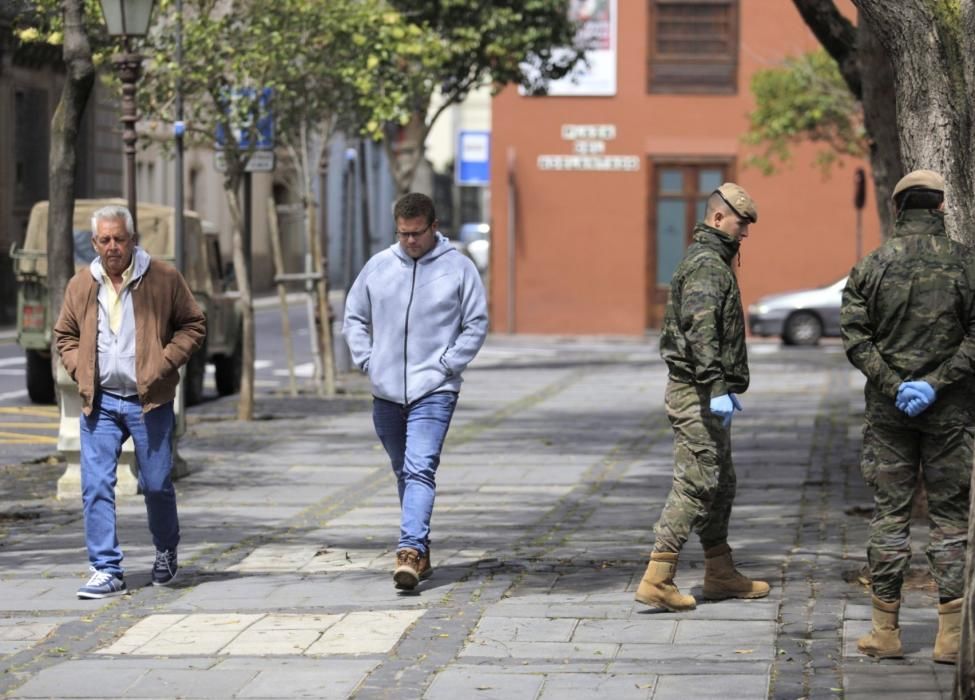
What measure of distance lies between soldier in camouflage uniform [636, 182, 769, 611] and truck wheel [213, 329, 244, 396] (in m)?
13.9

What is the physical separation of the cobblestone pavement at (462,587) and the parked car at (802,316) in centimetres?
1620

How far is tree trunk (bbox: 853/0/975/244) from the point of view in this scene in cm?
841

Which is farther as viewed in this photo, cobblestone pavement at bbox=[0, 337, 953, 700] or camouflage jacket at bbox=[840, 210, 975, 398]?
camouflage jacket at bbox=[840, 210, 975, 398]

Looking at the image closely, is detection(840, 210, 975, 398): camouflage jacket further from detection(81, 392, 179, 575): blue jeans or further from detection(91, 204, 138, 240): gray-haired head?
detection(91, 204, 138, 240): gray-haired head

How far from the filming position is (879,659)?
714 cm

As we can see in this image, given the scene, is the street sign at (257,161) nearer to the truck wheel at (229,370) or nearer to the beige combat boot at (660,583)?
the truck wheel at (229,370)

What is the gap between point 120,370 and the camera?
28.8 feet

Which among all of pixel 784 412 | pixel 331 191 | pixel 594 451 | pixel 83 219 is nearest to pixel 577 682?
pixel 594 451

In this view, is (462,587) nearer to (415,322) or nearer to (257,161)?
(415,322)

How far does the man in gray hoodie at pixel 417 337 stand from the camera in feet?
29.0

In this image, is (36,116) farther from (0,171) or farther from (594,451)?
(594,451)

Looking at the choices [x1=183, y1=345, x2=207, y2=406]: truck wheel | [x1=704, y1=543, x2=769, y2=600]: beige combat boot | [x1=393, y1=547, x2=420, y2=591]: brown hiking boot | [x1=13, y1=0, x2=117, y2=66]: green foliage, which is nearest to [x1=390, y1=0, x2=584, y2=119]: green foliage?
[x1=183, y1=345, x2=207, y2=406]: truck wheel

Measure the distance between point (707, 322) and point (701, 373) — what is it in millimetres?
201

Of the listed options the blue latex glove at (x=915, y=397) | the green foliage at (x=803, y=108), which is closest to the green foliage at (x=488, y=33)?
the green foliage at (x=803, y=108)
